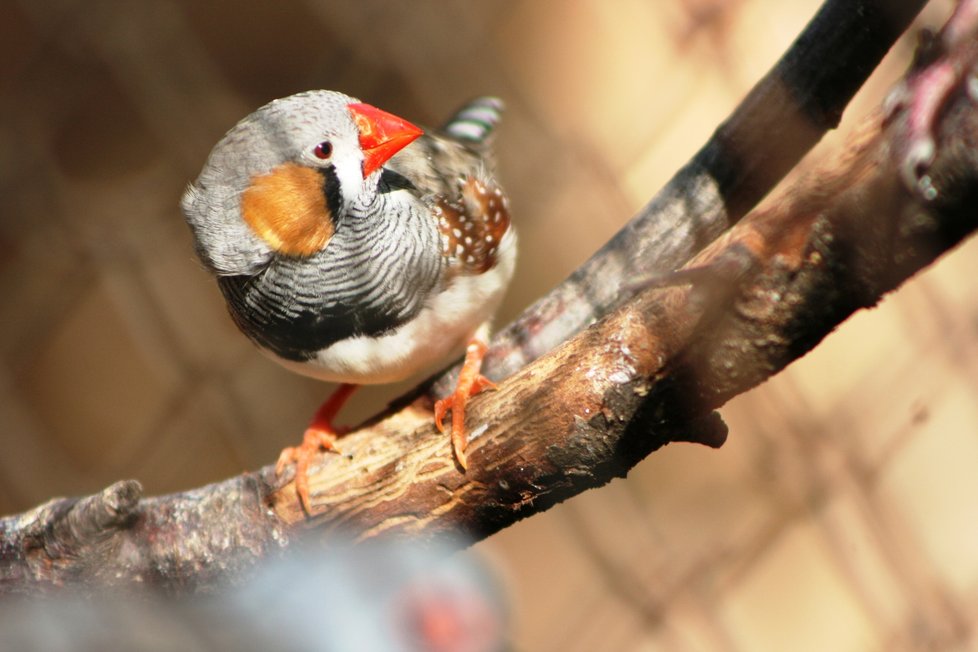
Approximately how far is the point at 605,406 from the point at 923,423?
4.24ft

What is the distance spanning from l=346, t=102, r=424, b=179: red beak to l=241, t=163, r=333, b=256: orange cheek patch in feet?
0.22

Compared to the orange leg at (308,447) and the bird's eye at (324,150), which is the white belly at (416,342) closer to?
the orange leg at (308,447)

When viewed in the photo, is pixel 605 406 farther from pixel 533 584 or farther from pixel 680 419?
pixel 533 584

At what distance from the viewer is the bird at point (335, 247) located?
46.3 inches

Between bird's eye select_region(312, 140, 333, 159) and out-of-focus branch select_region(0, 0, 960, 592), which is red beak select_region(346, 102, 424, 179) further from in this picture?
out-of-focus branch select_region(0, 0, 960, 592)

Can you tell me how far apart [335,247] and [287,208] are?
0.07m

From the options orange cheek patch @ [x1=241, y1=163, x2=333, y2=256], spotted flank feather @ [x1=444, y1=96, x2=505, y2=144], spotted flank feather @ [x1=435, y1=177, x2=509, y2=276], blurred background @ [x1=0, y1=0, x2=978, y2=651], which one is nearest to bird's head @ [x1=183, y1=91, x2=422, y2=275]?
orange cheek patch @ [x1=241, y1=163, x2=333, y2=256]

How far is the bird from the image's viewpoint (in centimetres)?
118

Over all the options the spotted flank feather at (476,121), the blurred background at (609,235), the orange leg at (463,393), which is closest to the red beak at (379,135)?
the orange leg at (463,393)

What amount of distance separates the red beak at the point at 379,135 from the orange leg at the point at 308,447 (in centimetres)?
35

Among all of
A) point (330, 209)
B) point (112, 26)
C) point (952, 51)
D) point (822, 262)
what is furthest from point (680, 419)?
point (112, 26)

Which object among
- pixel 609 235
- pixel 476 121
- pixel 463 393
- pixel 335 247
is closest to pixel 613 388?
pixel 463 393

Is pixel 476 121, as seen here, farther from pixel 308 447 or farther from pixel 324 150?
pixel 308 447

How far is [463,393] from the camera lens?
1178 mm
